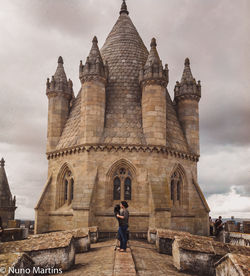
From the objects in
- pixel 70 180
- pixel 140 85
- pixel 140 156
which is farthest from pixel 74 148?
pixel 140 85

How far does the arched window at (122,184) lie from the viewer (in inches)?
848

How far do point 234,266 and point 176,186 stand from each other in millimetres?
15428

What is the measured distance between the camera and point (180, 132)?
81.9 ft

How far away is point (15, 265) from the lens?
25.3 ft

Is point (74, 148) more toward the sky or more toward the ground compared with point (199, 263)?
more toward the sky

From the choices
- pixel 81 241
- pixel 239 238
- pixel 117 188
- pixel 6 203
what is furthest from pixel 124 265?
pixel 6 203

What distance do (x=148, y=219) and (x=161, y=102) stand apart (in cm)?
761

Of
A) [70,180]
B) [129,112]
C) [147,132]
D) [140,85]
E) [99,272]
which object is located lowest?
[99,272]

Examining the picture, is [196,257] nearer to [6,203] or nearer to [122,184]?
[122,184]

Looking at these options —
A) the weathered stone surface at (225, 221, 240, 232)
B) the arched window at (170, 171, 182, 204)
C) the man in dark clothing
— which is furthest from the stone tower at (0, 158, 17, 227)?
the man in dark clothing

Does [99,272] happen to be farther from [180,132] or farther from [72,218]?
[180,132]

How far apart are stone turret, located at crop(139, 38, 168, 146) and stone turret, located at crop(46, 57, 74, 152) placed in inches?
237

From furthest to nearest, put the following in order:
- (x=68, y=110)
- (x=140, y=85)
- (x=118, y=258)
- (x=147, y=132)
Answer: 1. (x=68, y=110)
2. (x=140, y=85)
3. (x=147, y=132)
4. (x=118, y=258)

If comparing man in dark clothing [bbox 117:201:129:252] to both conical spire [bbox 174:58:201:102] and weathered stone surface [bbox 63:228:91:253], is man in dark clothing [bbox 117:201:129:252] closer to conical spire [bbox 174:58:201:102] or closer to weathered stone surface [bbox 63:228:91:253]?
weathered stone surface [bbox 63:228:91:253]
